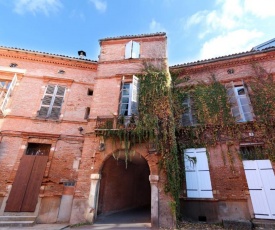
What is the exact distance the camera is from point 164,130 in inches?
295

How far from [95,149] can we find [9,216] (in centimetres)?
434

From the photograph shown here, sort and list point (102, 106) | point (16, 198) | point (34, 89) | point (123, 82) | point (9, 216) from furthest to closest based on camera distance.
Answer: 1. point (34, 89)
2. point (123, 82)
3. point (102, 106)
4. point (16, 198)
5. point (9, 216)

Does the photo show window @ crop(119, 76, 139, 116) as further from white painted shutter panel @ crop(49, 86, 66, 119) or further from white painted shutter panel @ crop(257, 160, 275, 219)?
white painted shutter panel @ crop(257, 160, 275, 219)

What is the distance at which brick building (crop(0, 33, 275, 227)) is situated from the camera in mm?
7348

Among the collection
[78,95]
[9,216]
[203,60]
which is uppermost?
[203,60]

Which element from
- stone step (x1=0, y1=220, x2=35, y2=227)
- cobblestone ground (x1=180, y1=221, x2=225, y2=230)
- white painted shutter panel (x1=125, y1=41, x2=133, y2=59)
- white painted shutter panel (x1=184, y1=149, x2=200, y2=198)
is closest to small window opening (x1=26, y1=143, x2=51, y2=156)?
stone step (x1=0, y1=220, x2=35, y2=227)

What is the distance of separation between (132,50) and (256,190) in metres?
9.36

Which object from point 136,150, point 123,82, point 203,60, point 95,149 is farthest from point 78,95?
point 203,60

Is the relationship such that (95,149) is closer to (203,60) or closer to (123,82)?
(123,82)

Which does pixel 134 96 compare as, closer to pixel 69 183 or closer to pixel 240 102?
pixel 69 183

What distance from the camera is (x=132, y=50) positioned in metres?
10.5

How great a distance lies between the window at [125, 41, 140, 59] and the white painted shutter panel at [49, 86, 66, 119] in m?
4.38

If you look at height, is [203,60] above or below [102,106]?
above

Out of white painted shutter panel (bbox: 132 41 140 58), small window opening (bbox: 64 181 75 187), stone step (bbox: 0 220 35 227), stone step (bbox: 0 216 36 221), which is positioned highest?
white painted shutter panel (bbox: 132 41 140 58)
